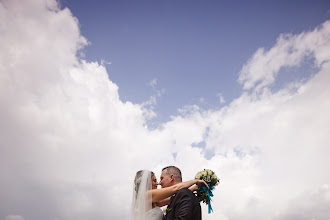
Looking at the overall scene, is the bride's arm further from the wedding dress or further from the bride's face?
the bride's face

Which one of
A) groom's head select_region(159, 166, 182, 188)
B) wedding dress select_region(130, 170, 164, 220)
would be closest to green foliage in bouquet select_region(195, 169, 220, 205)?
groom's head select_region(159, 166, 182, 188)

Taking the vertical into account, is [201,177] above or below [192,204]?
above

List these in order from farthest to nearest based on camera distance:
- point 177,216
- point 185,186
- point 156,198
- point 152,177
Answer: point 152,177 → point 156,198 → point 185,186 → point 177,216

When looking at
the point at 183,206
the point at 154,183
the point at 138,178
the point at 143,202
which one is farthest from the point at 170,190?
the point at 138,178

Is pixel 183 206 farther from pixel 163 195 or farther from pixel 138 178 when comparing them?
pixel 138 178

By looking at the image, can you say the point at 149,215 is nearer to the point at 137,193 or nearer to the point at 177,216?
the point at 137,193

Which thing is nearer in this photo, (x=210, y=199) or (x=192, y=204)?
(x=192, y=204)

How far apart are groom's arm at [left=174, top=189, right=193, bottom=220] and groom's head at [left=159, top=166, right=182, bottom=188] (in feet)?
3.56

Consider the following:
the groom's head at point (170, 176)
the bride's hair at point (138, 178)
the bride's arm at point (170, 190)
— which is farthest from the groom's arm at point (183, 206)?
the bride's hair at point (138, 178)

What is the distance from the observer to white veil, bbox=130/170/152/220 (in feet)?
25.3

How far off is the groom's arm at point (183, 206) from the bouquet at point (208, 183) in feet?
4.58

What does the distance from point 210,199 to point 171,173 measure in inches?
61.4

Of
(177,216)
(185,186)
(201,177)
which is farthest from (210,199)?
(177,216)

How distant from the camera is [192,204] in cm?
634
